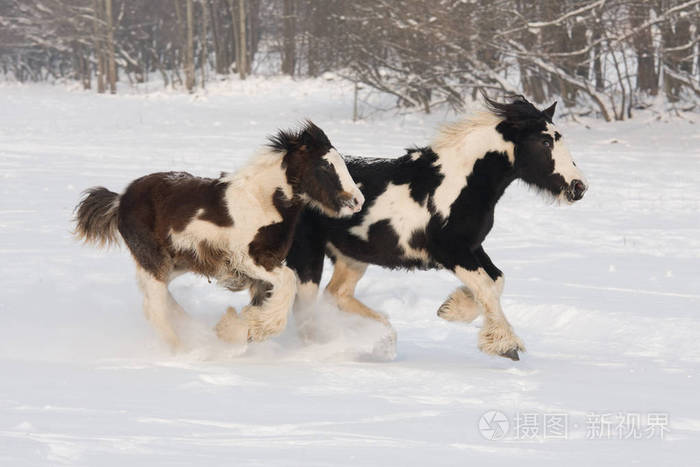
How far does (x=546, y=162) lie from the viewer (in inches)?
249

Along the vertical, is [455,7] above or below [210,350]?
above

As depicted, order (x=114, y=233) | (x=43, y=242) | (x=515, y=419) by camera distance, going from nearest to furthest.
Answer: (x=515, y=419) < (x=114, y=233) < (x=43, y=242)

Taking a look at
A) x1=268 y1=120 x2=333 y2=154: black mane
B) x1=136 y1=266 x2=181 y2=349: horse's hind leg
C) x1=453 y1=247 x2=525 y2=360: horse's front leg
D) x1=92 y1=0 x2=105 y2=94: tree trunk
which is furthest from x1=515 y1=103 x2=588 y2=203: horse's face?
x1=92 y1=0 x2=105 y2=94: tree trunk

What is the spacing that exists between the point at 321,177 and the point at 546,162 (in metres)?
1.50

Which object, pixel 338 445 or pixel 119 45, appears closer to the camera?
pixel 338 445

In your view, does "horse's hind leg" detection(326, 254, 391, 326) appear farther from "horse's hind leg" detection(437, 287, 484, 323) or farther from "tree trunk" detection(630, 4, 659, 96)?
"tree trunk" detection(630, 4, 659, 96)

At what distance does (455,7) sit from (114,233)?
17242 mm

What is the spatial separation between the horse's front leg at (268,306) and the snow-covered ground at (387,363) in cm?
21

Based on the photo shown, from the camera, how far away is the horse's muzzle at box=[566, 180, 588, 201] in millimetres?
6273

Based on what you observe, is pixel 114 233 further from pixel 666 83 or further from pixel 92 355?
pixel 666 83

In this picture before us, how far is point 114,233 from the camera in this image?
6.46 m

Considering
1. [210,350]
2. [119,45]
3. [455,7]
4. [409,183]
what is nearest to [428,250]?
[409,183]

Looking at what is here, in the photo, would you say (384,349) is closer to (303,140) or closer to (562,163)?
(303,140)

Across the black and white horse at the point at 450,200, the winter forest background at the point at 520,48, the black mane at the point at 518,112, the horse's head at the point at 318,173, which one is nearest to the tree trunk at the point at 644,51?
the winter forest background at the point at 520,48
